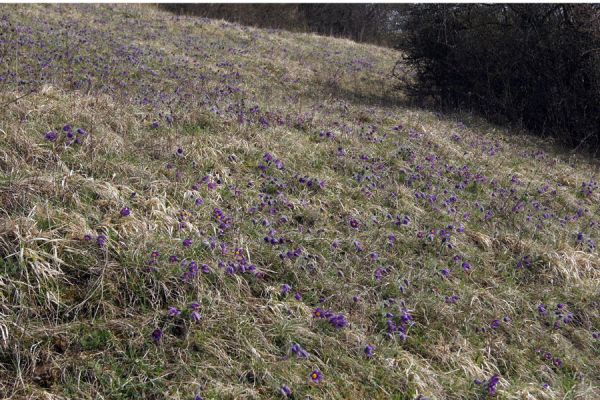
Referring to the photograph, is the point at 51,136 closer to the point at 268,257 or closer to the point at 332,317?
the point at 268,257

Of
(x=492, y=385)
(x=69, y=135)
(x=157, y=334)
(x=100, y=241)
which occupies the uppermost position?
(x=69, y=135)

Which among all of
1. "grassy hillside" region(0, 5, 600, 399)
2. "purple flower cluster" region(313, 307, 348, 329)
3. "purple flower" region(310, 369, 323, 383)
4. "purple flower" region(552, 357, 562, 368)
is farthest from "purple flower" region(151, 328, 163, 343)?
"purple flower" region(552, 357, 562, 368)

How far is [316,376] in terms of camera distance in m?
3.10

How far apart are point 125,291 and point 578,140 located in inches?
434

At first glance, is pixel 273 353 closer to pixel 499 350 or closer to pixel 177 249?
pixel 177 249

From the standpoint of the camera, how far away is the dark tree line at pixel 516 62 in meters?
11.2

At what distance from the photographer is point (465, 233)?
5.59 metres

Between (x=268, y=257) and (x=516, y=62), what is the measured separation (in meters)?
10.4

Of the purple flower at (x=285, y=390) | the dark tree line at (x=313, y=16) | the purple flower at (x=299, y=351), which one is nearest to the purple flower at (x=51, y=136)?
the purple flower at (x=299, y=351)

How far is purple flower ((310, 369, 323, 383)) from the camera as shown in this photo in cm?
309

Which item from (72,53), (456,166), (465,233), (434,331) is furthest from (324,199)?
(72,53)

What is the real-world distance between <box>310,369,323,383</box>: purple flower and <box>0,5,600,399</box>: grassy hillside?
24 mm

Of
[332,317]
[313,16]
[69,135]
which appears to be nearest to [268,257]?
[332,317]

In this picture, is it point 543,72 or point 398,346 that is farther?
point 543,72
